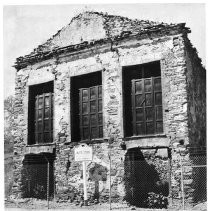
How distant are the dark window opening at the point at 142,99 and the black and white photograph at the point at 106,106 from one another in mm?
35

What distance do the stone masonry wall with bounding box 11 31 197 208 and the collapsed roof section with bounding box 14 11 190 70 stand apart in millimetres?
315

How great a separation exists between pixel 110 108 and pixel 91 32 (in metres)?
3.08

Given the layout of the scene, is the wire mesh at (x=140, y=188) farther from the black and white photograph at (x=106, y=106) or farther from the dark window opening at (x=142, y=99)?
the dark window opening at (x=142, y=99)

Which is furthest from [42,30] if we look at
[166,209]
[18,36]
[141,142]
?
[166,209]

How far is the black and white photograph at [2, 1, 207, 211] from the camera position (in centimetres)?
1007

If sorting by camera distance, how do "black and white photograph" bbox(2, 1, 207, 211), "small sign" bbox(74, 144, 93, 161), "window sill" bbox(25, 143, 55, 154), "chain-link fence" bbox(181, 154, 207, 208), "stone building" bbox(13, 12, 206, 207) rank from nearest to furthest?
"small sign" bbox(74, 144, 93, 161)
"chain-link fence" bbox(181, 154, 207, 208)
"black and white photograph" bbox(2, 1, 207, 211)
"stone building" bbox(13, 12, 206, 207)
"window sill" bbox(25, 143, 55, 154)

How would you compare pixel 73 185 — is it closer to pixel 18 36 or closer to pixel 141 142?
pixel 141 142

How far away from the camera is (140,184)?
1109cm

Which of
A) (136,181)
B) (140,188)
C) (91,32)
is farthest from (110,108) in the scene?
(91,32)

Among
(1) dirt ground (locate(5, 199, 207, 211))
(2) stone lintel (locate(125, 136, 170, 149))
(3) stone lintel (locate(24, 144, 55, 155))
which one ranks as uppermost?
(2) stone lintel (locate(125, 136, 170, 149))

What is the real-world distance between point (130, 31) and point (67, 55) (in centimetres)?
272

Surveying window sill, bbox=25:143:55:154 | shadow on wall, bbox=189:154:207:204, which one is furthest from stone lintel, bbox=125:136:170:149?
window sill, bbox=25:143:55:154

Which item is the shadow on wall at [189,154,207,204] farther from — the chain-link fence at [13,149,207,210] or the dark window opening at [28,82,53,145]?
the dark window opening at [28,82,53,145]

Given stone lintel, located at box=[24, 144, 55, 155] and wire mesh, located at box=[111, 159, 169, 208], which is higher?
stone lintel, located at box=[24, 144, 55, 155]
